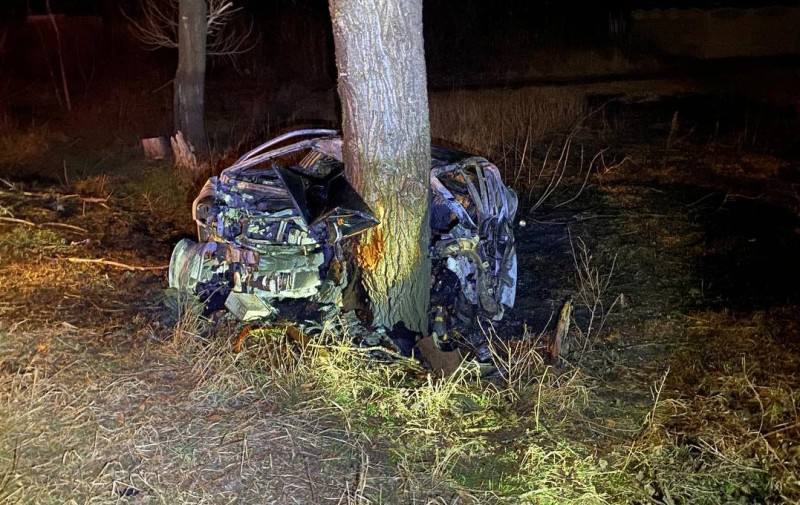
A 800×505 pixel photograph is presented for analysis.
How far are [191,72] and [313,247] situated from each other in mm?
6220

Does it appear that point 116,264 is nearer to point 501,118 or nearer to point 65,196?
point 65,196

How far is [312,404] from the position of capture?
466cm

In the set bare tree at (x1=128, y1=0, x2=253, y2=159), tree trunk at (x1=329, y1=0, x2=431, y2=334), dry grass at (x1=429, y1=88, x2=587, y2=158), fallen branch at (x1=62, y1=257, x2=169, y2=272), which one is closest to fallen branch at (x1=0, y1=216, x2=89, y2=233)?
fallen branch at (x1=62, y1=257, x2=169, y2=272)

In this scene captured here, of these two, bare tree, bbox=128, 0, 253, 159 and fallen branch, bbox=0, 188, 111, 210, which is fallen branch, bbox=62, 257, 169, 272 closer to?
fallen branch, bbox=0, 188, 111, 210

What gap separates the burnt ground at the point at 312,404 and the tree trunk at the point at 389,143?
949 millimetres

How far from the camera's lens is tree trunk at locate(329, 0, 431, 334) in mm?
5203

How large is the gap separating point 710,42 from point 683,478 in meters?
20.6

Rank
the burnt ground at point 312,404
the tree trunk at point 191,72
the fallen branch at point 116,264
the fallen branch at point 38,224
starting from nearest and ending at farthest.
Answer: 1. the burnt ground at point 312,404
2. the fallen branch at point 116,264
3. the fallen branch at point 38,224
4. the tree trunk at point 191,72

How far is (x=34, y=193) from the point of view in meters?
9.18

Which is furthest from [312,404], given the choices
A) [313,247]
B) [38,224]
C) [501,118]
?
[501,118]

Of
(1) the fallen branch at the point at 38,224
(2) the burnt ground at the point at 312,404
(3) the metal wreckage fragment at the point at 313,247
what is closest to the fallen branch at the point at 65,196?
(2) the burnt ground at the point at 312,404

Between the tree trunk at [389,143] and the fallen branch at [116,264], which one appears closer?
the tree trunk at [389,143]

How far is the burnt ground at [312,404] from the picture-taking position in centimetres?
399

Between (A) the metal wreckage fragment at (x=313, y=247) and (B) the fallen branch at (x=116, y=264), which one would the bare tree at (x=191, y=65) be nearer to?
(B) the fallen branch at (x=116, y=264)
